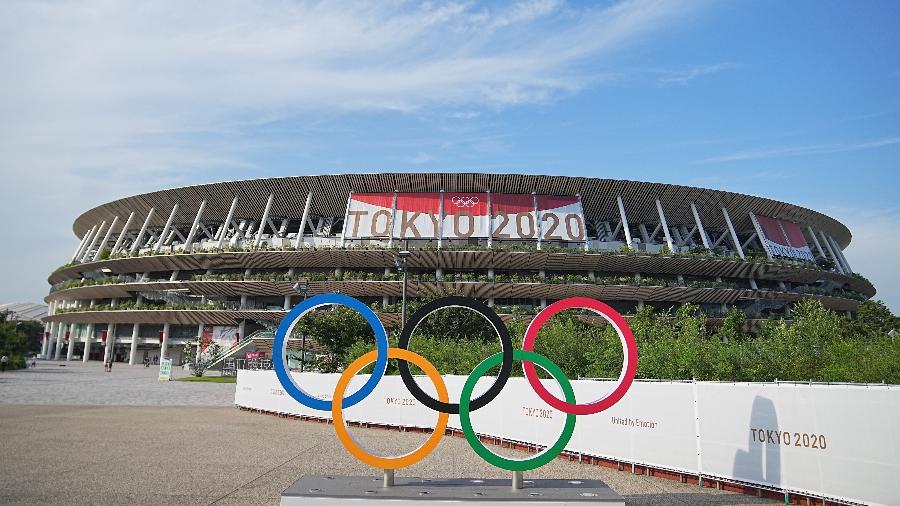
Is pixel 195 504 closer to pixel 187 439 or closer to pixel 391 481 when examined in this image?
pixel 391 481

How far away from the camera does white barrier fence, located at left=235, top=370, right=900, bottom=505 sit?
916cm

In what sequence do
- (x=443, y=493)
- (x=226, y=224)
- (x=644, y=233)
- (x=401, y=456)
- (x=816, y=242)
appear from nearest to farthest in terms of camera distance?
1. (x=443, y=493)
2. (x=401, y=456)
3. (x=226, y=224)
4. (x=644, y=233)
5. (x=816, y=242)

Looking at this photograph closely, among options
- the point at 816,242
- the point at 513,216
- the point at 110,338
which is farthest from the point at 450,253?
the point at 816,242

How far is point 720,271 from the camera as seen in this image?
197 feet

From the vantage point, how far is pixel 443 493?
8.70 meters

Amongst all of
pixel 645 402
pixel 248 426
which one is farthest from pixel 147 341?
pixel 645 402

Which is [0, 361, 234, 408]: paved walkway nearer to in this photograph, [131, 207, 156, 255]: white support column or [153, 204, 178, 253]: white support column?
[153, 204, 178, 253]: white support column

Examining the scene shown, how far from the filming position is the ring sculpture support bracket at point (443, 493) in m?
8.27

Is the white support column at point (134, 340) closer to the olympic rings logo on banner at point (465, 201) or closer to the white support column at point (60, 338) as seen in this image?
the white support column at point (60, 338)

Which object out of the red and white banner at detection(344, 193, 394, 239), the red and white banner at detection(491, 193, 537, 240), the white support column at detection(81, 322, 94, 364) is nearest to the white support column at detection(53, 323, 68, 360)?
the white support column at detection(81, 322, 94, 364)

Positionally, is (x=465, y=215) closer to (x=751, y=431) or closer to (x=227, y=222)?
(x=227, y=222)

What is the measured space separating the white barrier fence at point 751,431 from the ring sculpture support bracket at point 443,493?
12.1 ft

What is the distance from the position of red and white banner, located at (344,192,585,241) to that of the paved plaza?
35.5 metres

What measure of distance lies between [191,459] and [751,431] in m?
12.2
